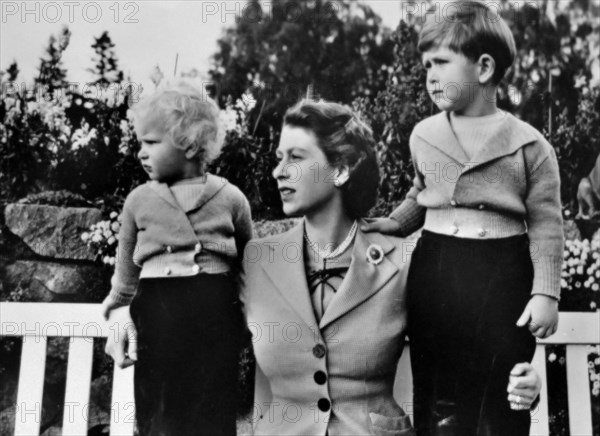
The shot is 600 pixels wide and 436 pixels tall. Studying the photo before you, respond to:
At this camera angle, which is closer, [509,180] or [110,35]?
[509,180]

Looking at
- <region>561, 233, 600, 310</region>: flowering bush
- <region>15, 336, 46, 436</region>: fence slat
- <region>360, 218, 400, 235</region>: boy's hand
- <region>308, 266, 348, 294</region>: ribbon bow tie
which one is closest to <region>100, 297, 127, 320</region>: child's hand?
<region>15, 336, 46, 436</region>: fence slat

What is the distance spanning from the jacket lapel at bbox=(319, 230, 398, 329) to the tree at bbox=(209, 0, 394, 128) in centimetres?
28

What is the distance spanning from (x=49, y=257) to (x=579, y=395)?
3.33 feet

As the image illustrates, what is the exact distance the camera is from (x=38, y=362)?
45.5 inches

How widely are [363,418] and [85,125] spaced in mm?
739

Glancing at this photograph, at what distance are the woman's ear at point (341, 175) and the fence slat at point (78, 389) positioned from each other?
542mm

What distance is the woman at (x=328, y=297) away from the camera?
995 millimetres

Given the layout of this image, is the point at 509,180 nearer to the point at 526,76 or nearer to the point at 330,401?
the point at 526,76

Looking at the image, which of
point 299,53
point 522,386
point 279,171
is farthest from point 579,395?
point 299,53

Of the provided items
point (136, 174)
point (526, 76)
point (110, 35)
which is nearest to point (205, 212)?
point (136, 174)

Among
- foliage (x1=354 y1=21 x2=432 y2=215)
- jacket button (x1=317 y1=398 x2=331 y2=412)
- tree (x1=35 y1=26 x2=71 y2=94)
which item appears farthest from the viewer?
tree (x1=35 y1=26 x2=71 y2=94)

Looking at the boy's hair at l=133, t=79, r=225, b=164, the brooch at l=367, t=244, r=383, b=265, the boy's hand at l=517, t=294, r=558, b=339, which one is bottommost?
the boy's hand at l=517, t=294, r=558, b=339

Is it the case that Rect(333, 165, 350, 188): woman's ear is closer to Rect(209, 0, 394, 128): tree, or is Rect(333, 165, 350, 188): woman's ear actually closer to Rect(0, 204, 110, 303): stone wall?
Rect(209, 0, 394, 128): tree

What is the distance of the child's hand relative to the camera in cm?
111
